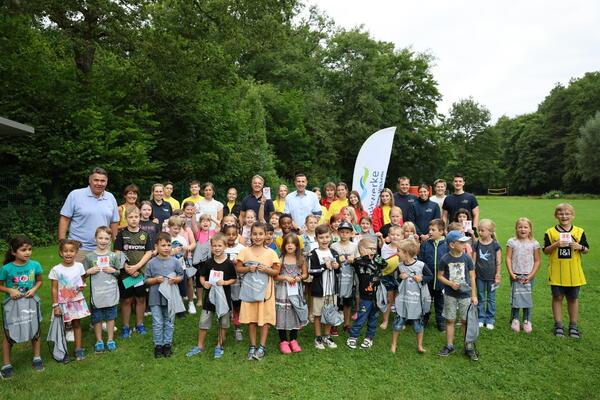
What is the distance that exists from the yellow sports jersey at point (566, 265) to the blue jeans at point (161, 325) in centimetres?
486

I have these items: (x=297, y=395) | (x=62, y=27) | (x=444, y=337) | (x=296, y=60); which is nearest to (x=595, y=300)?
(x=444, y=337)

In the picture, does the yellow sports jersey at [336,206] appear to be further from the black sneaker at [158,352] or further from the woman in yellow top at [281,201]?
the black sneaker at [158,352]

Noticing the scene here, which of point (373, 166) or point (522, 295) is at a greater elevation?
point (373, 166)

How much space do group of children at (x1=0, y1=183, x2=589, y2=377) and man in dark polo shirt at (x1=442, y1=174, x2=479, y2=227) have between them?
0.96 m

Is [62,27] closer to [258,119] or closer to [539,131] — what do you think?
[258,119]

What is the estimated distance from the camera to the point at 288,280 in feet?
15.3

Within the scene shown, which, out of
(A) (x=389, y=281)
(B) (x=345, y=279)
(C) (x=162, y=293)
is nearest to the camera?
(C) (x=162, y=293)

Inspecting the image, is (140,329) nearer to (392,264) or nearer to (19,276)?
(19,276)

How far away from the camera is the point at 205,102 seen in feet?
58.7

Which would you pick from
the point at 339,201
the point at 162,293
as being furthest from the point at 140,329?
the point at 339,201

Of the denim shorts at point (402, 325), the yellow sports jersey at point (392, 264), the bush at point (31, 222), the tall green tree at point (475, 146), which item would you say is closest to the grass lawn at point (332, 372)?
the denim shorts at point (402, 325)

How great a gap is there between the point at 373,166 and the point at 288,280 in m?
7.43

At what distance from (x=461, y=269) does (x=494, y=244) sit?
43.7 inches

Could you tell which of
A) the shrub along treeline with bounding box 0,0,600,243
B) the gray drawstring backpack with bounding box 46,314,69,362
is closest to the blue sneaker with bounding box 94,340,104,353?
the gray drawstring backpack with bounding box 46,314,69,362
